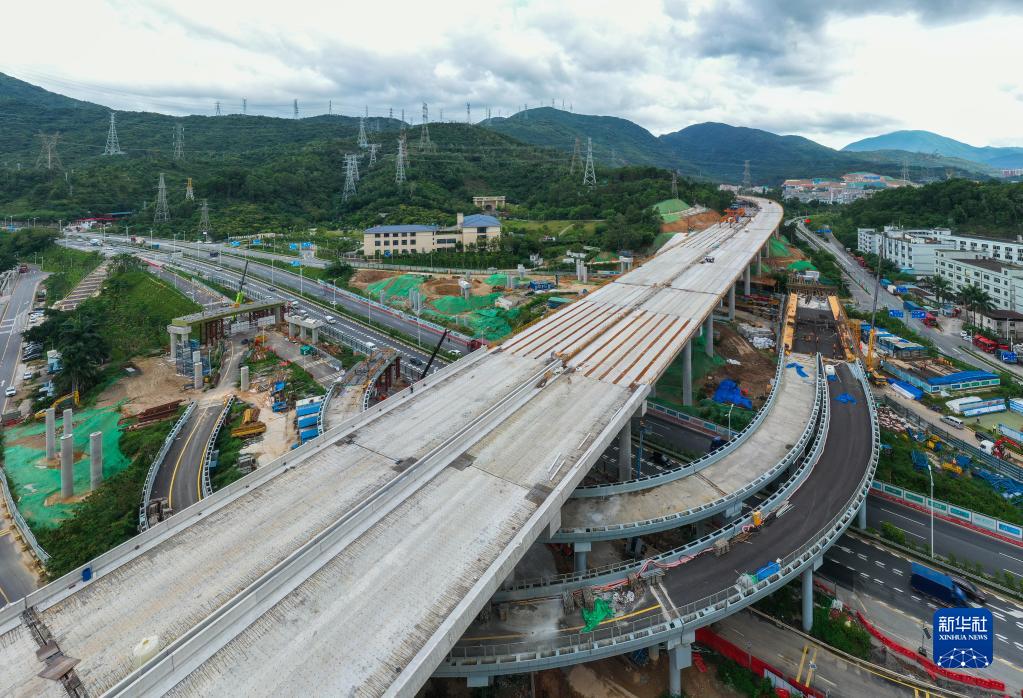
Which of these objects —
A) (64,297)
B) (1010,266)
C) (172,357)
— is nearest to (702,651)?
(172,357)

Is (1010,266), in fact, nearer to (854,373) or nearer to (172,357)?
(854,373)

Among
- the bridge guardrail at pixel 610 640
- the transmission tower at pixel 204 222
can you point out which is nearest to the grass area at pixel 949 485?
the bridge guardrail at pixel 610 640

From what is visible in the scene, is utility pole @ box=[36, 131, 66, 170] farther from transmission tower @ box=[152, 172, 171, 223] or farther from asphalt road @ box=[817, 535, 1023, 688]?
asphalt road @ box=[817, 535, 1023, 688]

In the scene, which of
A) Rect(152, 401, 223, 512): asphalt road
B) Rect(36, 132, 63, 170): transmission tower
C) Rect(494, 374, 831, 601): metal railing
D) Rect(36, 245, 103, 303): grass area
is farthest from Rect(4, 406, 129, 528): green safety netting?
Rect(36, 132, 63, 170): transmission tower

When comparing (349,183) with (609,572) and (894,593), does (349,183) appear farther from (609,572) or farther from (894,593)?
(894,593)

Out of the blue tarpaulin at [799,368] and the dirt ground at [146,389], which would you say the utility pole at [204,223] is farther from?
the blue tarpaulin at [799,368]
